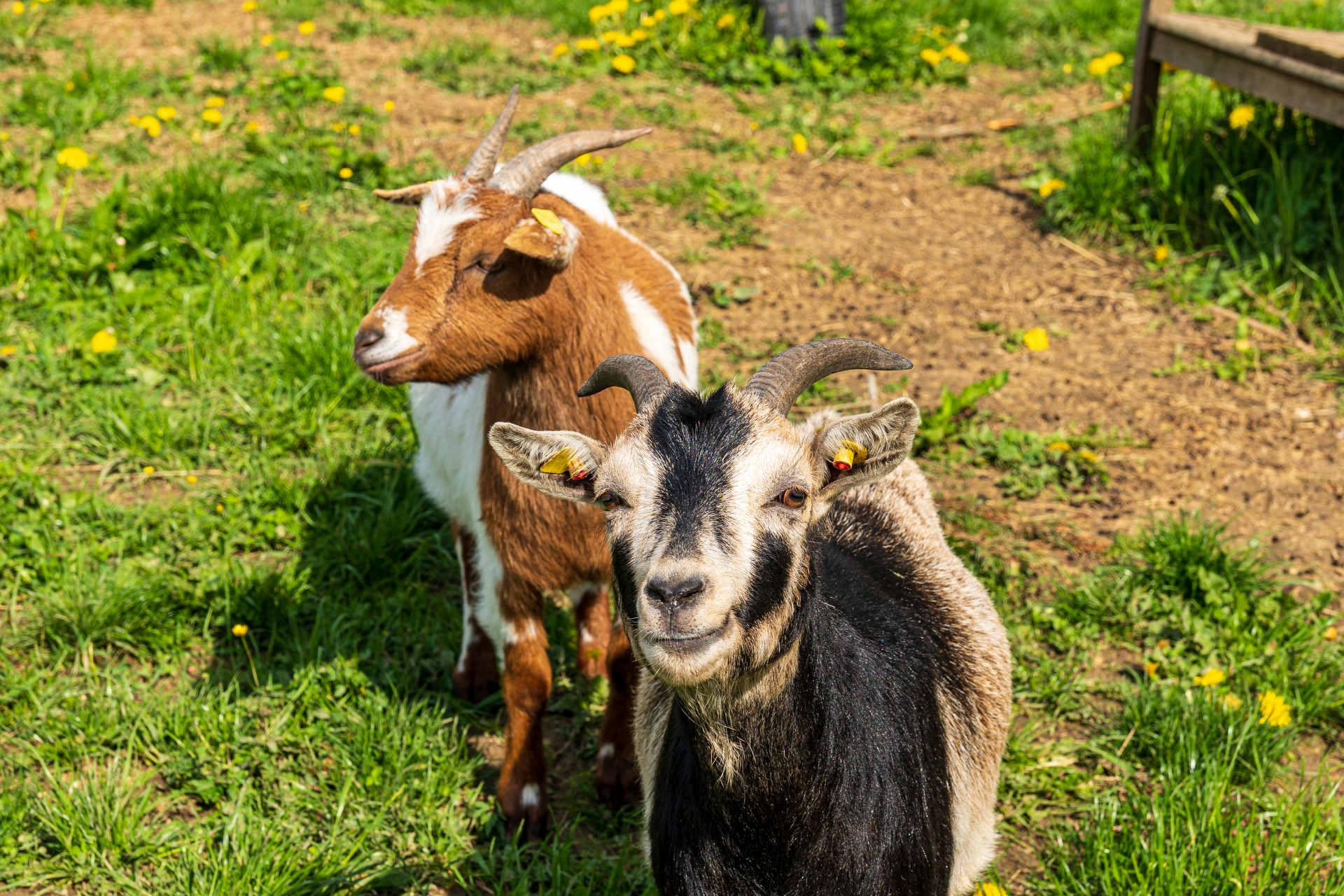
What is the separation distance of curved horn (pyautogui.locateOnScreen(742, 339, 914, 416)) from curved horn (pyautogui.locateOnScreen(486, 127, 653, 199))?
122 centimetres

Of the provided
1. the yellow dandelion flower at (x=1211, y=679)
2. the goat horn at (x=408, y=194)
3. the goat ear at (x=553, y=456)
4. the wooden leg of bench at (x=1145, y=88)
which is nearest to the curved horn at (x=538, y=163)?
the goat horn at (x=408, y=194)

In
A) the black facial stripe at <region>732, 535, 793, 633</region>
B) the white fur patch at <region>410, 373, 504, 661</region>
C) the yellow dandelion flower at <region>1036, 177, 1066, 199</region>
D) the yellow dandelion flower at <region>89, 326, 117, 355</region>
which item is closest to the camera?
the black facial stripe at <region>732, 535, 793, 633</region>

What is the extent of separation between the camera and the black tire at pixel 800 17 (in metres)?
7.51

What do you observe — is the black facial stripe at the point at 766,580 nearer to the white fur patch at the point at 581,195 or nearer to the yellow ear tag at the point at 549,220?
the yellow ear tag at the point at 549,220

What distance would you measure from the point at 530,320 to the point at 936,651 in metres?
1.48

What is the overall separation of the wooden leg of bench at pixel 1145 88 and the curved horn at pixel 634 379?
4531 mm

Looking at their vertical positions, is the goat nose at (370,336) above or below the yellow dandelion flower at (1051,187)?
above

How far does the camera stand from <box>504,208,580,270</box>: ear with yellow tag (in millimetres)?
3180

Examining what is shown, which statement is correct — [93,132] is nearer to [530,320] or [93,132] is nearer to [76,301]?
[76,301]

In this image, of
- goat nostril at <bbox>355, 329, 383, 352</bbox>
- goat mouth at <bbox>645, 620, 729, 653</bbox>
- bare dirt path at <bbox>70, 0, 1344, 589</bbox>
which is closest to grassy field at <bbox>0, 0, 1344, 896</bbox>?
bare dirt path at <bbox>70, 0, 1344, 589</bbox>

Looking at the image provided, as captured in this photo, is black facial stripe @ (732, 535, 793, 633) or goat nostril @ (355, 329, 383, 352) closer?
black facial stripe @ (732, 535, 793, 633)

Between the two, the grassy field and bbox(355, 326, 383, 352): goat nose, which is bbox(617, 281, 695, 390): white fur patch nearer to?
bbox(355, 326, 383, 352): goat nose

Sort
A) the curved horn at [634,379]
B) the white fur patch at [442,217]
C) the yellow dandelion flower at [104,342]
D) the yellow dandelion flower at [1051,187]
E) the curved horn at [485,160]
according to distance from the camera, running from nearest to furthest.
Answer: the curved horn at [634,379]
the white fur patch at [442,217]
the curved horn at [485,160]
the yellow dandelion flower at [104,342]
the yellow dandelion flower at [1051,187]

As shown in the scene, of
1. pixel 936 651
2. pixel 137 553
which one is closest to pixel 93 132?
pixel 137 553
